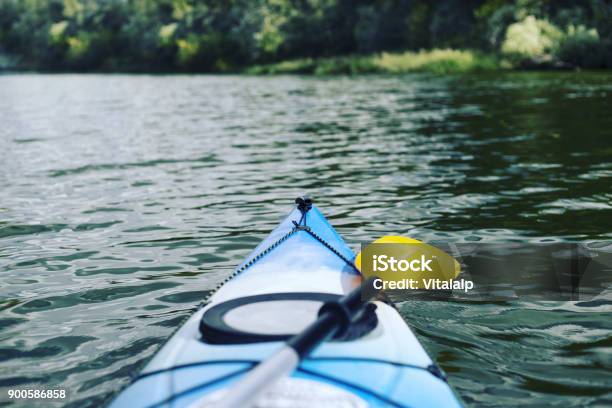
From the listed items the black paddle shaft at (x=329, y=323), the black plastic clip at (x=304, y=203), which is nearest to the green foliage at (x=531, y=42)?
the black plastic clip at (x=304, y=203)

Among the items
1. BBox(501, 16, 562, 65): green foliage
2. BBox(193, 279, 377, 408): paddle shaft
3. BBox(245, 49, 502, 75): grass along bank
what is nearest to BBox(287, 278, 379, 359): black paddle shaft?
BBox(193, 279, 377, 408): paddle shaft

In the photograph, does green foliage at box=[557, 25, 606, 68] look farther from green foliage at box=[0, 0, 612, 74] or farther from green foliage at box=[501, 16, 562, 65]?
green foliage at box=[501, 16, 562, 65]

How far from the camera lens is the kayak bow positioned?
2.68 meters

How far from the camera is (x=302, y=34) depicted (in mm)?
63594

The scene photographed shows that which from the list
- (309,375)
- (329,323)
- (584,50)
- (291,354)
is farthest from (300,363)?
(584,50)

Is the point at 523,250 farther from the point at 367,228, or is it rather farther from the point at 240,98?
the point at 240,98

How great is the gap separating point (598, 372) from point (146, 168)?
8.47 meters

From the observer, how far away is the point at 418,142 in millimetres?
13234

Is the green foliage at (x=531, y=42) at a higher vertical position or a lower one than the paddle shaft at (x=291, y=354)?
higher

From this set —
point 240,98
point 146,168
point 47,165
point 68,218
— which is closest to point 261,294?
point 68,218

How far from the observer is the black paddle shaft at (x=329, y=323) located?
8.49 feet

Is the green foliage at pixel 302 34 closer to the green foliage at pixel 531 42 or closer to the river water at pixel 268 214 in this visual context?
the green foliage at pixel 531 42

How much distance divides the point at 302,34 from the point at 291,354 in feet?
208

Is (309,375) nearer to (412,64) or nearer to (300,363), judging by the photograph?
(300,363)
